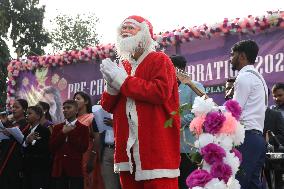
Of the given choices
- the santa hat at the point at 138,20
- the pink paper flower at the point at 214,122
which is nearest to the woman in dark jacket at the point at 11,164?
the santa hat at the point at 138,20

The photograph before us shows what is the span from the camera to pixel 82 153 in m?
6.40

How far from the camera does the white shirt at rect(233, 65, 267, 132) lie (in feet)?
14.1

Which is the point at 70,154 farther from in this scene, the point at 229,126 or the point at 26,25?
the point at 26,25

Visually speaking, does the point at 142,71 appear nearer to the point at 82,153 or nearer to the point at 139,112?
the point at 139,112

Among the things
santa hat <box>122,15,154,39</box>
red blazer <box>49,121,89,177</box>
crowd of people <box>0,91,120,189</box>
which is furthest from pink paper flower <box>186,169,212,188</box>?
red blazer <box>49,121,89,177</box>

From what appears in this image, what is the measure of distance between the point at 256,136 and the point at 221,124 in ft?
2.51

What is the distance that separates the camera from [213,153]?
3.58m

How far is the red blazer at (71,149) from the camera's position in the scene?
20.7 ft

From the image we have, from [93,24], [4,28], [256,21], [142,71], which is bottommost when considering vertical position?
[142,71]

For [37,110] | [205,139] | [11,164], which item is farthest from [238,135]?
[11,164]

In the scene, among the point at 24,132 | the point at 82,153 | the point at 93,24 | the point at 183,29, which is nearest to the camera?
the point at 82,153

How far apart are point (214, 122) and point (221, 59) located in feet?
12.6

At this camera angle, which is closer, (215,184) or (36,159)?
(215,184)

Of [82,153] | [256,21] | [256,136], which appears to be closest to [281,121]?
[256,136]
